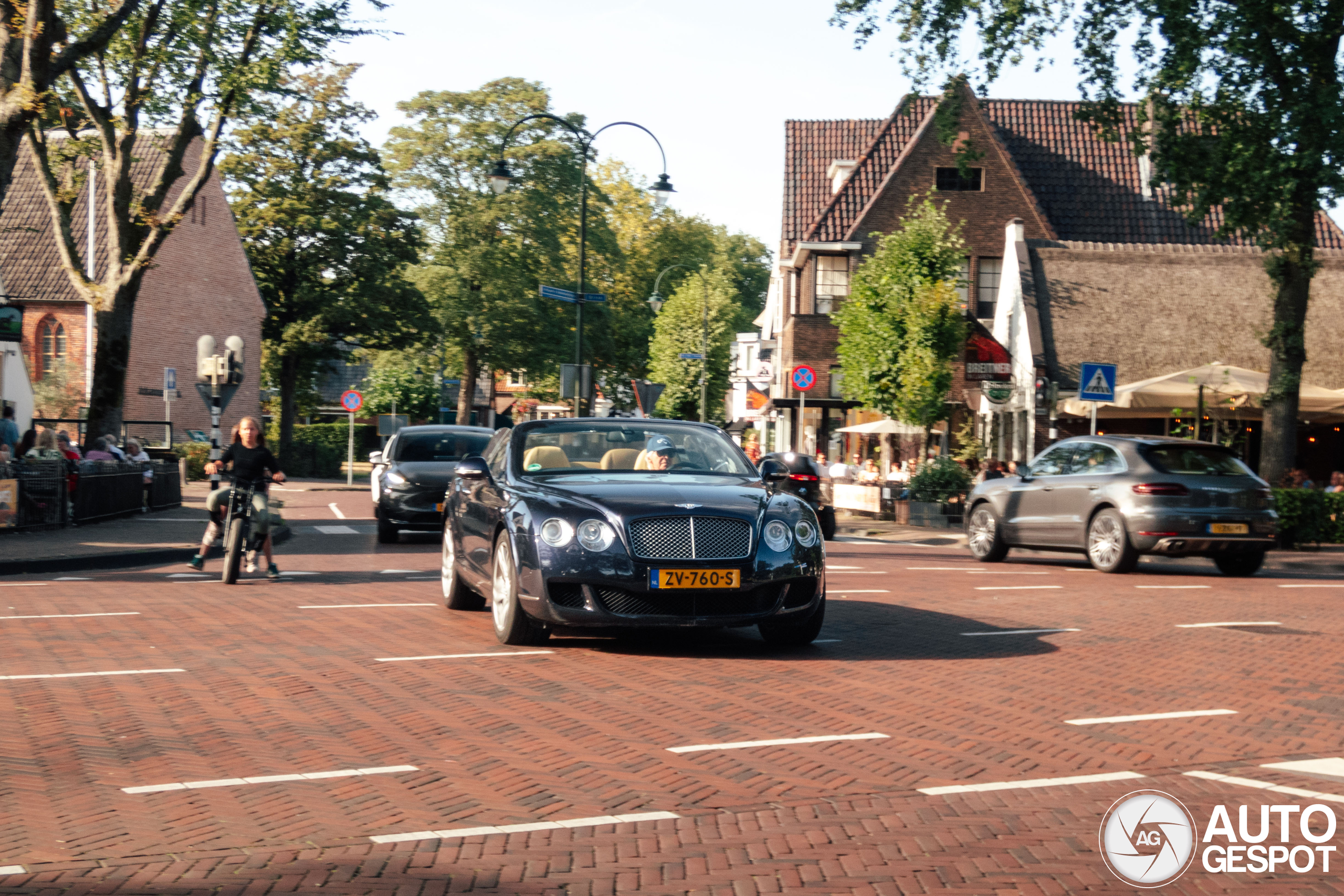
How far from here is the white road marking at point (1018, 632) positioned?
1052cm

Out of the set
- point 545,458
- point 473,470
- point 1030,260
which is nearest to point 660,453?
point 545,458

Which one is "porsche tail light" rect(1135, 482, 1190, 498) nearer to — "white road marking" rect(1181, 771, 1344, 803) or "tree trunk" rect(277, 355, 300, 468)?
"white road marking" rect(1181, 771, 1344, 803)

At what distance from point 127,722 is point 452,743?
5.58 feet

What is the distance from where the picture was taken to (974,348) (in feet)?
101

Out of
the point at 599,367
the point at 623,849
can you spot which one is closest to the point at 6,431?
the point at 623,849

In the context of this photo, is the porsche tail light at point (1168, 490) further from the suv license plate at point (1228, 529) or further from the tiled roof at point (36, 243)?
the tiled roof at point (36, 243)

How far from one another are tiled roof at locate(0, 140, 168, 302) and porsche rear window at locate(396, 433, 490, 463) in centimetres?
3149

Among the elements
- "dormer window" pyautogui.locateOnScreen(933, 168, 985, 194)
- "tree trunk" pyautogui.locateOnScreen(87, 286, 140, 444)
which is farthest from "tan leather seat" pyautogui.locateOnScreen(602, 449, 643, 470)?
"dormer window" pyautogui.locateOnScreen(933, 168, 985, 194)

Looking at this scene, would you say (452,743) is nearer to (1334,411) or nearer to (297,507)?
(1334,411)

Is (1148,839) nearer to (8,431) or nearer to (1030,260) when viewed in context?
(8,431)

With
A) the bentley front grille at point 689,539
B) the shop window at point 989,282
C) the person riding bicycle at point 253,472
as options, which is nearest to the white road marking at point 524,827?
the bentley front grille at point 689,539

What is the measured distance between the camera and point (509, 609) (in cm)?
930

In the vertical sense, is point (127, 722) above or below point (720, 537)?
below

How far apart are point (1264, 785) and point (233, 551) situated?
11.0 m
